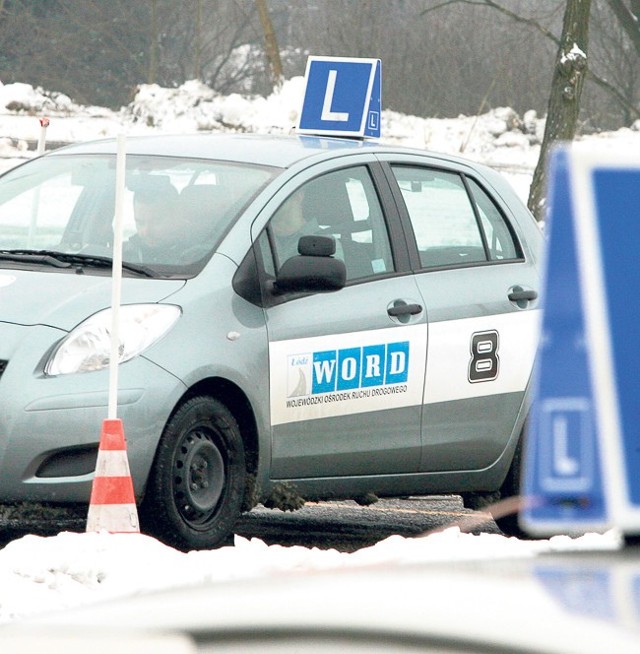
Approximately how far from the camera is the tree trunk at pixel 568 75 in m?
18.5

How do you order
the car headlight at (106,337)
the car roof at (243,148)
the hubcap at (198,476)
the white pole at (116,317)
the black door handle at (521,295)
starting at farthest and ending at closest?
the black door handle at (521,295) → the car roof at (243,148) → the hubcap at (198,476) → the car headlight at (106,337) → the white pole at (116,317)

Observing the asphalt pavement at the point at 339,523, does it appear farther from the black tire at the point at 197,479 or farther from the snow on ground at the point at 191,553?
the snow on ground at the point at 191,553

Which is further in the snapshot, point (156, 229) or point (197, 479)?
point (156, 229)

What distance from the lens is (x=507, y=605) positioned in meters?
1.12

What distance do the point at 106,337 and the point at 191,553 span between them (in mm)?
893

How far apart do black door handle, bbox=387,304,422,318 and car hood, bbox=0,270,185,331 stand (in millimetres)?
962

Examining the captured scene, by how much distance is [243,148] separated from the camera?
686 centimetres

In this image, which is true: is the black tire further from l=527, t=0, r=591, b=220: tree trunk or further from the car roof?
l=527, t=0, r=591, b=220: tree trunk

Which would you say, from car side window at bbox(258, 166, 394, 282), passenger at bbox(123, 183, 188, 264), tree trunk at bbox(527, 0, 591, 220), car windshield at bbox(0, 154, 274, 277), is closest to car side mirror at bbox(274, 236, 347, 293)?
car side window at bbox(258, 166, 394, 282)

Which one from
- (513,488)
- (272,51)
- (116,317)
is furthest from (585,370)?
(272,51)

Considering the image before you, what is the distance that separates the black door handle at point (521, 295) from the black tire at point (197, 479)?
62.9 inches

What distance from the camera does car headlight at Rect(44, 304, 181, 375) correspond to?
569 cm

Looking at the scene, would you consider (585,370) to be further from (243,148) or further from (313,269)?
(243,148)

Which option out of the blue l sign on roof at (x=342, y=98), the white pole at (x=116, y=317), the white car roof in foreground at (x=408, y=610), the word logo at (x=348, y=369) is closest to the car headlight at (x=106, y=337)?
the white pole at (x=116, y=317)
